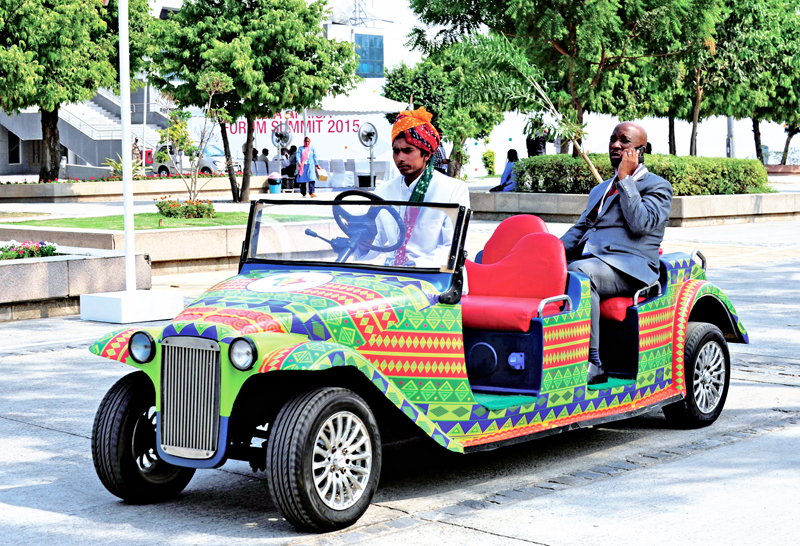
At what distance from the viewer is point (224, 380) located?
4797mm

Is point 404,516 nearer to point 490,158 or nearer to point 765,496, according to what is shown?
point 765,496

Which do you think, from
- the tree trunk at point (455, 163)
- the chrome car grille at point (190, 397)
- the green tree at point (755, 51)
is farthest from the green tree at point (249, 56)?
the chrome car grille at point (190, 397)

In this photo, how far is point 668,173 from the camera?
78.1ft

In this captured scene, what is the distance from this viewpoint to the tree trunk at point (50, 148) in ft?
112

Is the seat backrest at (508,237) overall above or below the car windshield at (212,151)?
below

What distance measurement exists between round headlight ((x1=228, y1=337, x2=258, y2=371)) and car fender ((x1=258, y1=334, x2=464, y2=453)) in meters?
0.04

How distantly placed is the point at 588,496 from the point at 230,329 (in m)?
1.91

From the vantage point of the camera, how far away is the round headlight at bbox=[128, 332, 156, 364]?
16.6ft

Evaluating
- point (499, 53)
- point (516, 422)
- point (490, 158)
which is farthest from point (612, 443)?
point (490, 158)

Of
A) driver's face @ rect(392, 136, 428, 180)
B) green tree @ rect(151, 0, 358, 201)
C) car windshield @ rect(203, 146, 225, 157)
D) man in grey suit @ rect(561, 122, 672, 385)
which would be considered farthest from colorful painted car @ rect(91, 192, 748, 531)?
car windshield @ rect(203, 146, 225, 157)

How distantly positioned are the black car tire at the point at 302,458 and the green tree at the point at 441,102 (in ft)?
142

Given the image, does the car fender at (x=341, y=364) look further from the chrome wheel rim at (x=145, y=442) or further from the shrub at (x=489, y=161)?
the shrub at (x=489, y=161)

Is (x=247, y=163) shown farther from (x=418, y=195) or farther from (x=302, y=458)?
(x=302, y=458)

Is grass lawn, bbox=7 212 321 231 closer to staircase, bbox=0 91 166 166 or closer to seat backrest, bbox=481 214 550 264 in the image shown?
seat backrest, bbox=481 214 550 264
